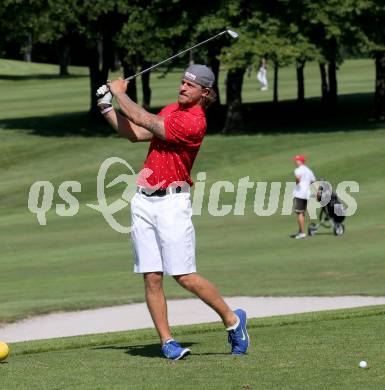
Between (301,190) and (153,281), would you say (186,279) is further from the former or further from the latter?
(301,190)

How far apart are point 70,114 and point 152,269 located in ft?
187

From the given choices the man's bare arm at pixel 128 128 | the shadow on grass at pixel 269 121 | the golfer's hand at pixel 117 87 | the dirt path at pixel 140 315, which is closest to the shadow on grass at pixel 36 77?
the shadow on grass at pixel 269 121

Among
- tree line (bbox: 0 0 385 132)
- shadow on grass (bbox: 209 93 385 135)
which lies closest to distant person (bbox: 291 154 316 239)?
tree line (bbox: 0 0 385 132)

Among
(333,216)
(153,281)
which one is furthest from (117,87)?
(333,216)

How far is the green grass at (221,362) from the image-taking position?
8.10m

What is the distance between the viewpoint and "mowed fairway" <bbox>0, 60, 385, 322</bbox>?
20656 millimetres

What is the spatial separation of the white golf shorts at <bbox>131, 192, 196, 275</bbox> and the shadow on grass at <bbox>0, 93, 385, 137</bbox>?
136ft

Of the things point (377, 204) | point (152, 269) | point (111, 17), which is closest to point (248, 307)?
point (152, 269)

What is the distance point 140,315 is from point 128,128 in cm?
852

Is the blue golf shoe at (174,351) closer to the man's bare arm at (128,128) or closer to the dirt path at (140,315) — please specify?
the man's bare arm at (128,128)

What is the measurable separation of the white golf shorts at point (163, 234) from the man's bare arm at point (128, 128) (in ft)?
1.67

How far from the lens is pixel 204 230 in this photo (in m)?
29.8

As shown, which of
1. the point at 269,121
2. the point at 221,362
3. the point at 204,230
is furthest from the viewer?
the point at 269,121

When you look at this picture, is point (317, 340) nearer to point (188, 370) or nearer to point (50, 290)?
point (188, 370)
